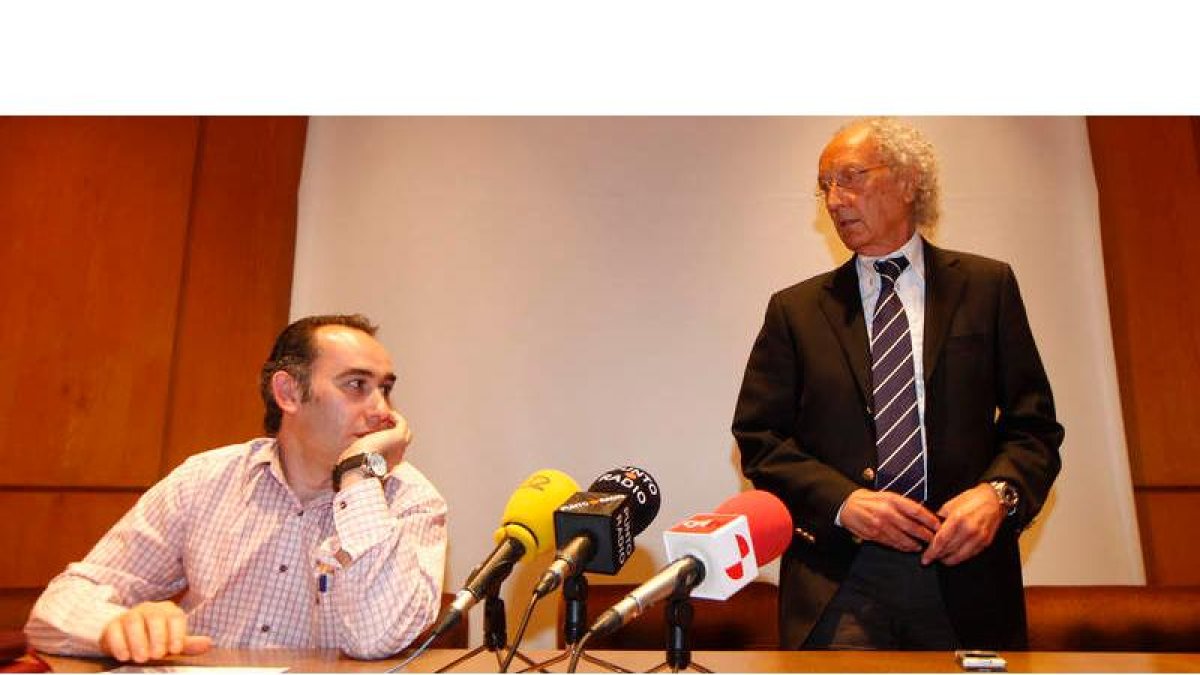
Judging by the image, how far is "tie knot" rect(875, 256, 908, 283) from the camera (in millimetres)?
2305

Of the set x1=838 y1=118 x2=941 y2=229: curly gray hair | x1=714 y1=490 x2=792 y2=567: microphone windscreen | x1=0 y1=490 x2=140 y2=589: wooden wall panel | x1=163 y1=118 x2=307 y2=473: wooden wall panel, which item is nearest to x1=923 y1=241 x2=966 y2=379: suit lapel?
x1=838 y1=118 x2=941 y2=229: curly gray hair

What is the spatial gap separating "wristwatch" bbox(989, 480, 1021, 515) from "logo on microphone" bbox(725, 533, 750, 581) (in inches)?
38.0

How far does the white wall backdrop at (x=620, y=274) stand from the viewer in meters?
3.32

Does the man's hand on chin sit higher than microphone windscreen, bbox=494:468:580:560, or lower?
higher

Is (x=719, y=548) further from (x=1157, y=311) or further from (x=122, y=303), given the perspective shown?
(x=122, y=303)

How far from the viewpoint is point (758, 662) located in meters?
1.44

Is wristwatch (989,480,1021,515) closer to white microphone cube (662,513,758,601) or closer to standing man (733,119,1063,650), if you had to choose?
standing man (733,119,1063,650)

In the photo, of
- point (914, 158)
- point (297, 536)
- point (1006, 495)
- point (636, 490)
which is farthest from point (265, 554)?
point (914, 158)

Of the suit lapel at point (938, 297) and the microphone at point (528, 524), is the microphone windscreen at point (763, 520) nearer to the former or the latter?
the microphone at point (528, 524)

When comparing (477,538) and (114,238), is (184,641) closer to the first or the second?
(477,538)

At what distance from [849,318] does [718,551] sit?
1.21 metres

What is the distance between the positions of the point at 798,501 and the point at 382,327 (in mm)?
1952

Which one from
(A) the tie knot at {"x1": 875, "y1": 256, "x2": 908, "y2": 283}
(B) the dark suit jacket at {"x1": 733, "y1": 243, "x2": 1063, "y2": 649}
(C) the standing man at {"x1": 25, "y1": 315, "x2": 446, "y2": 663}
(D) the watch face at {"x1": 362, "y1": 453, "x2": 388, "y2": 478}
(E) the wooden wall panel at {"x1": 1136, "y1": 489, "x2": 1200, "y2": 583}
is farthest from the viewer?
(E) the wooden wall panel at {"x1": 1136, "y1": 489, "x2": 1200, "y2": 583}

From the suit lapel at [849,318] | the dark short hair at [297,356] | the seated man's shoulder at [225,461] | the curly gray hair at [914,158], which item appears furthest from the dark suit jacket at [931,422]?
the seated man's shoulder at [225,461]
